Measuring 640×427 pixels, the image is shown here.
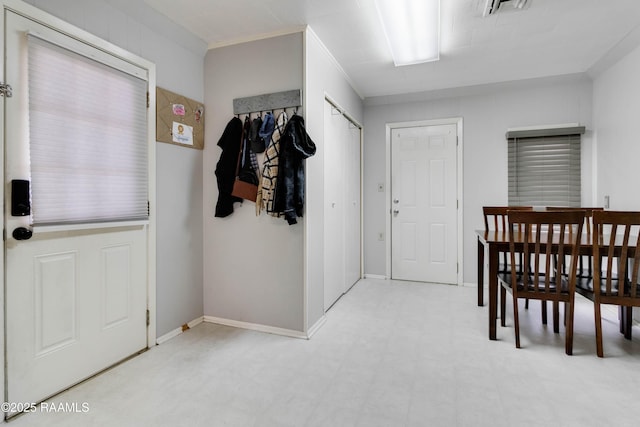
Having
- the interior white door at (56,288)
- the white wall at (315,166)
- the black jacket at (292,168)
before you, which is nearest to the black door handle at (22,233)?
the interior white door at (56,288)

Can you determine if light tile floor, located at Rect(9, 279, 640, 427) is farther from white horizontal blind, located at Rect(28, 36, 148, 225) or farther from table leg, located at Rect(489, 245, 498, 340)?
white horizontal blind, located at Rect(28, 36, 148, 225)

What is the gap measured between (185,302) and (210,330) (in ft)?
1.04

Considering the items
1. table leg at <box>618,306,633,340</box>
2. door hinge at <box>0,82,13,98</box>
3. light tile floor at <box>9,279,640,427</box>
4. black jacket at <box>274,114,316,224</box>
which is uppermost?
door hinge at <box>0,82,13,98</box>

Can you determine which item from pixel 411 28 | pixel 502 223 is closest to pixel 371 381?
pixel 502 223

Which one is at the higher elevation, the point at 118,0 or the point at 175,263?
the point at 118,0

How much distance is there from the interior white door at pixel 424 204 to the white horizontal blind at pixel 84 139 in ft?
10.3

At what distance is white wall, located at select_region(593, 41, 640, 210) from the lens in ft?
9.32

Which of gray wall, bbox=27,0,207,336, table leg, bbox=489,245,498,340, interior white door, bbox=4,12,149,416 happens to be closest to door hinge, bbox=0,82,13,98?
interior white door, bbox=4,12,149,416

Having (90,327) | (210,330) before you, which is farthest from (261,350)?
(90,327)

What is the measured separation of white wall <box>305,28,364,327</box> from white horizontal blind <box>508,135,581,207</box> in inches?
98.6

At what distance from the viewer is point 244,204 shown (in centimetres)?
272

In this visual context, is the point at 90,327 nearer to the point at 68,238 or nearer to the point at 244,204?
the point at 68,238

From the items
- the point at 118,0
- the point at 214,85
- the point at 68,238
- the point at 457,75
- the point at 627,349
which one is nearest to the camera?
the point at 68,238

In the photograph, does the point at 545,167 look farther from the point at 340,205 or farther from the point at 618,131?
the point at 340,205
